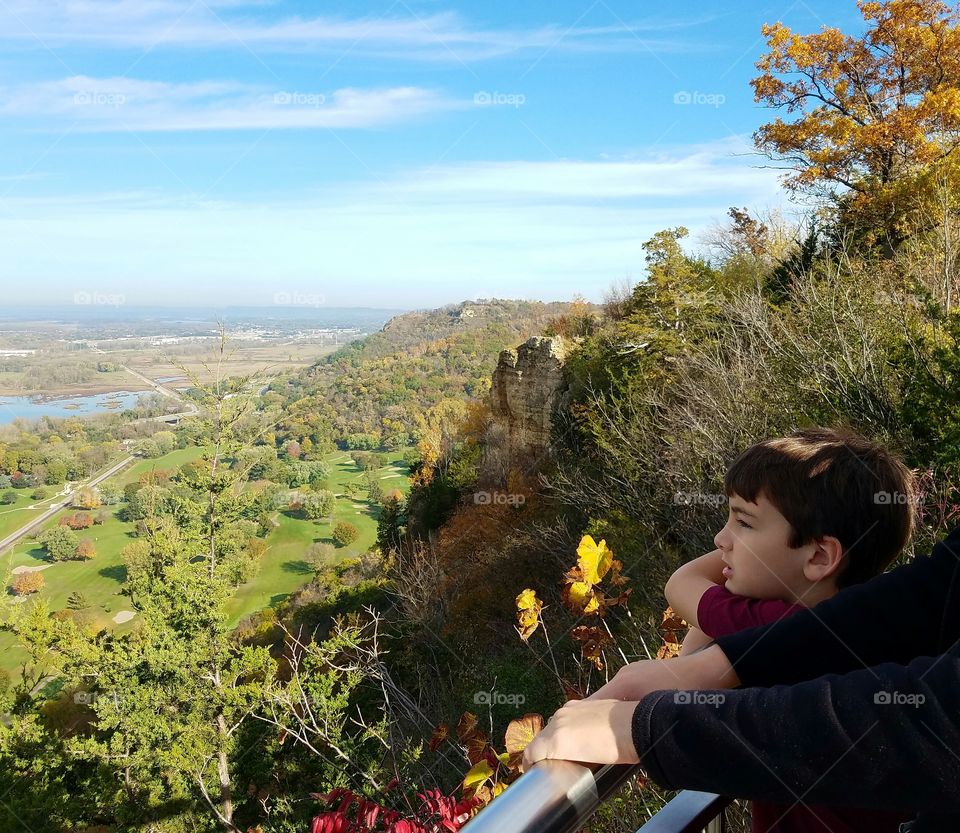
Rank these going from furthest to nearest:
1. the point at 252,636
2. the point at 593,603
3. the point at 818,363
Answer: the point at 252,636
the point at 818,363
the point at 593,603

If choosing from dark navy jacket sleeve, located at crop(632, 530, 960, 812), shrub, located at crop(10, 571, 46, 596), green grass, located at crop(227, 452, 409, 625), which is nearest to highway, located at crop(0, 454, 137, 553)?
shrub, located at crop(10, 571, 46, 596)

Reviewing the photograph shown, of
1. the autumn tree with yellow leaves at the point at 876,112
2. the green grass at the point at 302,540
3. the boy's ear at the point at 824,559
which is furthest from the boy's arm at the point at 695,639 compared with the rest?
the green grass at the point at 302,540

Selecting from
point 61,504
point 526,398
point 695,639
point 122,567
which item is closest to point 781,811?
point 695,639

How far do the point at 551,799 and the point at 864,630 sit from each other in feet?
1.97

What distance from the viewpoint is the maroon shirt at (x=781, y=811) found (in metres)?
1.05

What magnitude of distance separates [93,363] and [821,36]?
52.5 meters

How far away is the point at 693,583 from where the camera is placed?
1602 millimetres

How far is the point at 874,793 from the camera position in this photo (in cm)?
75

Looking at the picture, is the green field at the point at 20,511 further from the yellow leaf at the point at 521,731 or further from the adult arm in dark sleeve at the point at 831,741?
the adult arm in dark sleeve at the point at 831,741

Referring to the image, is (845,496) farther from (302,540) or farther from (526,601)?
(302,540)

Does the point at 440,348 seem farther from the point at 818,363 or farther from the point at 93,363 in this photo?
the point at 818,363

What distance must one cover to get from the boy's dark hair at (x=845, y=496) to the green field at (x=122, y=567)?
73.0ft

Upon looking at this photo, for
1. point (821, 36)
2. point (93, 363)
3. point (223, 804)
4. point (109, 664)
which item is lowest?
point (223, 804)

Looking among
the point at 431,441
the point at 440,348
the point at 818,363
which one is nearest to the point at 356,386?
the point at 440,348
